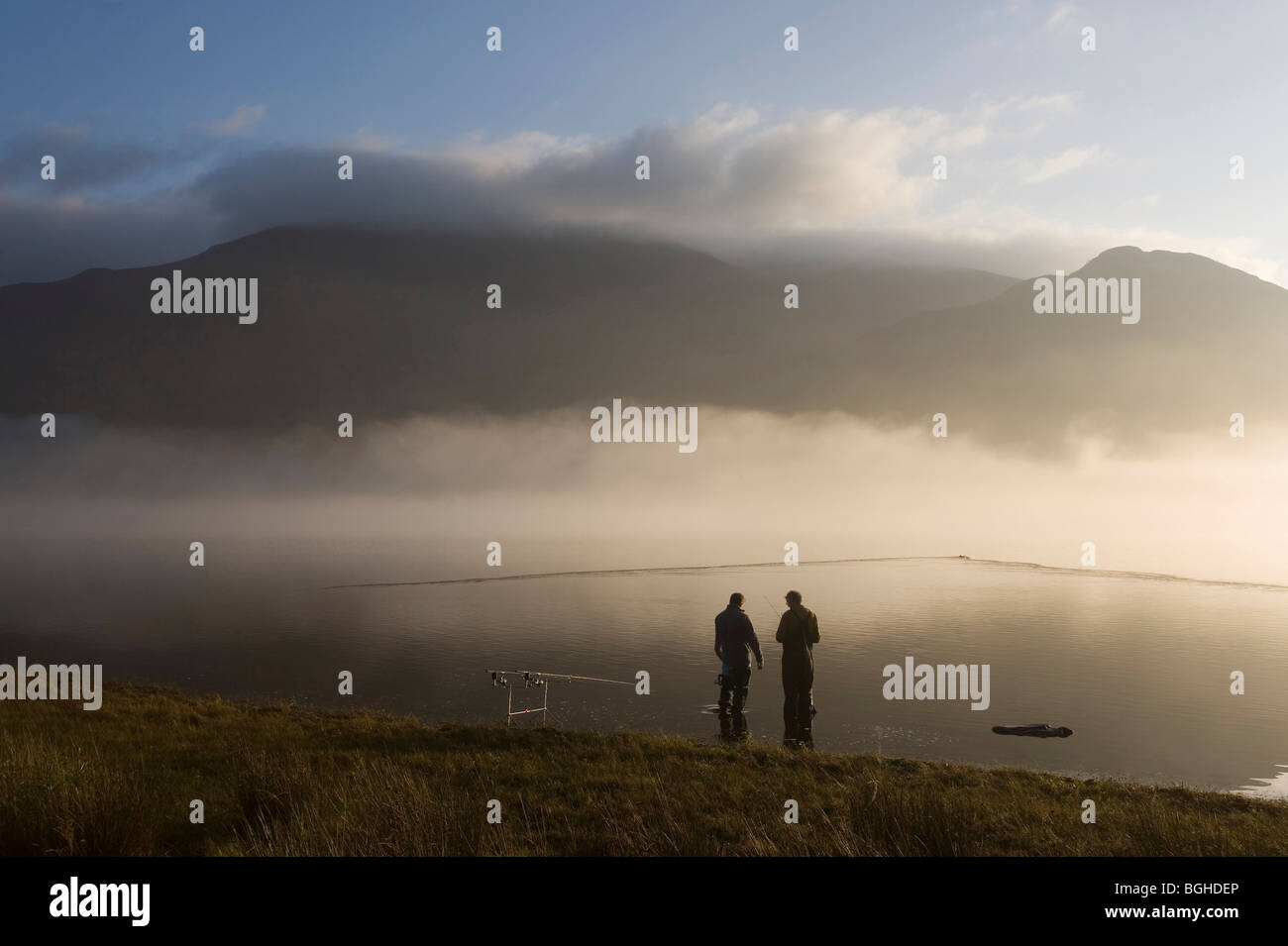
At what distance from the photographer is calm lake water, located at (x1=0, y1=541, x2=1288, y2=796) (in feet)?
71.5

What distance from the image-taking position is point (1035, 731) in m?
22.0

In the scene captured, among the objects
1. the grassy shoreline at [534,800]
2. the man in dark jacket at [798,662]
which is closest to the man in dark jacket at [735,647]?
the man in dark jacket at [798,662]

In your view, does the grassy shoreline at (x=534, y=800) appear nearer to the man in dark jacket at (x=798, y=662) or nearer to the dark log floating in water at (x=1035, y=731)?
the man in dark jacket at (x=798, y=662)

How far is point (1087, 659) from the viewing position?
39.2m

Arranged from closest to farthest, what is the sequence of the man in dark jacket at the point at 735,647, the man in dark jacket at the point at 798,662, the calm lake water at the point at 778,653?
the man in dark jacket at the point at 798,662 < the man in dark jacket at the point at 735,647 < the calm lake water at the point at 778,653

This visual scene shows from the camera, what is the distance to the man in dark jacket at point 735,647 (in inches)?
653

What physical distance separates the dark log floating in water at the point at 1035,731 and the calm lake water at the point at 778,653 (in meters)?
0.52

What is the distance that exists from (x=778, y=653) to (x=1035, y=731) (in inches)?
649

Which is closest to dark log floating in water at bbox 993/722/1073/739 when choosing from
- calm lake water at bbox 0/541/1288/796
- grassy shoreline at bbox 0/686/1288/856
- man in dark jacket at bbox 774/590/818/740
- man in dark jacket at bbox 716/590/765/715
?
calm lake water at bbox 0/541/1288/796

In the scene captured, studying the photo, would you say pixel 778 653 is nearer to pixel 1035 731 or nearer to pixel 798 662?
pixel 1035 731

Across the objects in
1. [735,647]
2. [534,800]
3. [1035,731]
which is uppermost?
[735,647]

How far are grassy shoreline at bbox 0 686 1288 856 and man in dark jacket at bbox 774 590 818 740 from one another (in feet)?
7.66

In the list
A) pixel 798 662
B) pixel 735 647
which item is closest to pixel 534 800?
pixel 735 647
